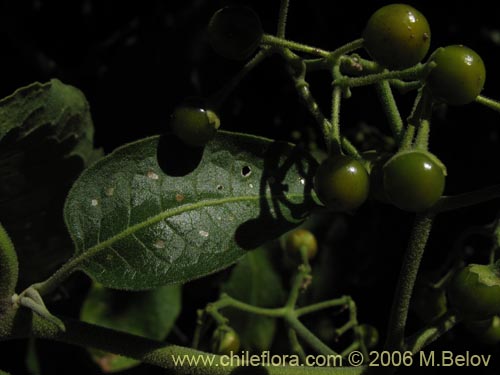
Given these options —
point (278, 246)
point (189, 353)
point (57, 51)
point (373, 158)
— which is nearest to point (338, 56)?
point (373, 158)

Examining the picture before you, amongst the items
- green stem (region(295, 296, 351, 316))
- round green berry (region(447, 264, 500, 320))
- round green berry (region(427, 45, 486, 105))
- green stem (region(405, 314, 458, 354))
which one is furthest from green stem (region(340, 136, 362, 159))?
green stem (region(295, 296, 351, 316))

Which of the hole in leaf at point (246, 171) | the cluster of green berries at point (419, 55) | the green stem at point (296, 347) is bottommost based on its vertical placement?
the green stem at point (296, 347)

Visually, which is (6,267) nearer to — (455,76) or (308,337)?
(308,337)

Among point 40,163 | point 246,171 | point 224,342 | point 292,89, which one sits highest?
point 246,171

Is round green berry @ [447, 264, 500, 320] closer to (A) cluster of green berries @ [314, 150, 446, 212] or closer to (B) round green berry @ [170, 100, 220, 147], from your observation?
(A) cluster of green berries @ [314, 150, 446, 212]

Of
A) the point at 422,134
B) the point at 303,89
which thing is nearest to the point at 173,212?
the point at 303,89

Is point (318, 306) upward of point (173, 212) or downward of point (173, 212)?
downward

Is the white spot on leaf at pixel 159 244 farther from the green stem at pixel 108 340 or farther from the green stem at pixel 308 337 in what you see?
the green stem at pixel 308 337

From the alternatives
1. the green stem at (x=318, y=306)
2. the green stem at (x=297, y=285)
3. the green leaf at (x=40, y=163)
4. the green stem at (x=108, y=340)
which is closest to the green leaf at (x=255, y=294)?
the green stem at (x=297, y=285)
